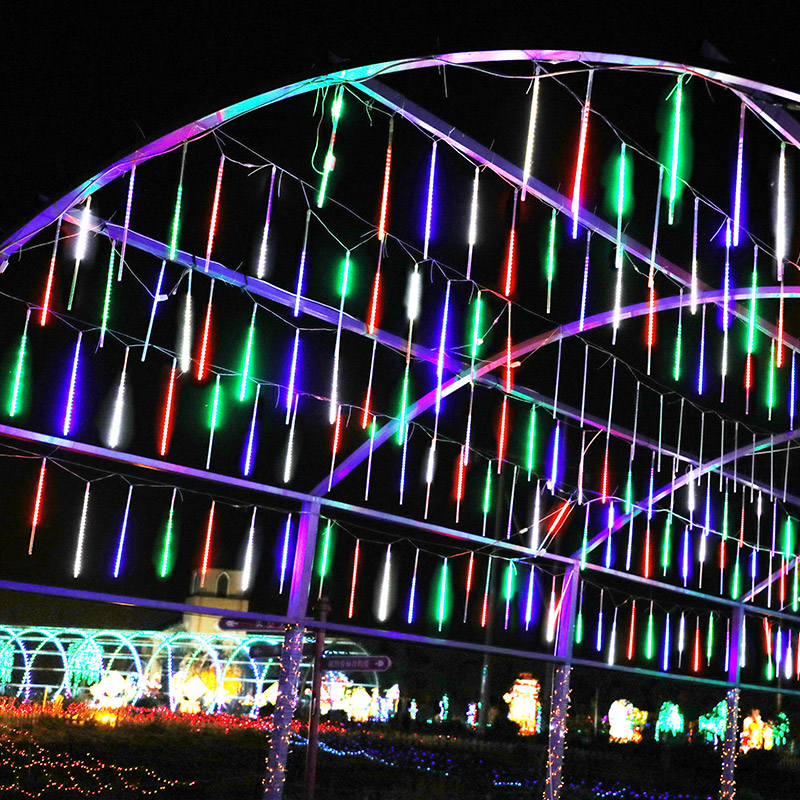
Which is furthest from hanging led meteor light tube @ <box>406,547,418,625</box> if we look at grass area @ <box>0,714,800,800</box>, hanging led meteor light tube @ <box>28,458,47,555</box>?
A: hanging led meteor light tube @ <box>28,458,47,555</box>

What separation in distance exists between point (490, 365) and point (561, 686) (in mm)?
5726

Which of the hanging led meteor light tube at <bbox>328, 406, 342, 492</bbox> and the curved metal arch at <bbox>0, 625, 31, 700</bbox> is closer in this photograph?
the curved metal arch at <bbox>0, 625, 31, 700</bbox>

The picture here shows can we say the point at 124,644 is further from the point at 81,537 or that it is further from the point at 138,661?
the point at 81,537

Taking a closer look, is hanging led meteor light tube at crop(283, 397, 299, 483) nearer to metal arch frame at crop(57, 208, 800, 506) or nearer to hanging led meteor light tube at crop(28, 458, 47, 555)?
metal arch frame at crop(57, 208, 800, 506)

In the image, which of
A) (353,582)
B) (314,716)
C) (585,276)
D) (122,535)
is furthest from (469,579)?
(585,276)

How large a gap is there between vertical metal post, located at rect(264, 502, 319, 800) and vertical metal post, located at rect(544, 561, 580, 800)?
4.77 meters

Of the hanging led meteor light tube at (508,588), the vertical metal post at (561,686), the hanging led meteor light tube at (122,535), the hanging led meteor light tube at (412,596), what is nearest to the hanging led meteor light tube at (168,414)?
the hanging led meteor light tube at (122,535)

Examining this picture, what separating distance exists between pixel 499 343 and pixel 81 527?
5412 mm

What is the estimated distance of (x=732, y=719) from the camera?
18125mm

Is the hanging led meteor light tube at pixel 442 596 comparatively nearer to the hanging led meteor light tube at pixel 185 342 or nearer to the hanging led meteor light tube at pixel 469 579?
the hanging led meteor light tube at pixel 469 579

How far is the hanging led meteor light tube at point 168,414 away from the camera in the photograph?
10.4 meters

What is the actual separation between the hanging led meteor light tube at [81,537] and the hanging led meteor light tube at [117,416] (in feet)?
3.04

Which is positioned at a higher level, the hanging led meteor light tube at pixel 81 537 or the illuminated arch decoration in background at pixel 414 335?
the illuminated arch decoration in background at pixel 414 335

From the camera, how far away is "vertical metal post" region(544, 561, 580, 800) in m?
14.4
